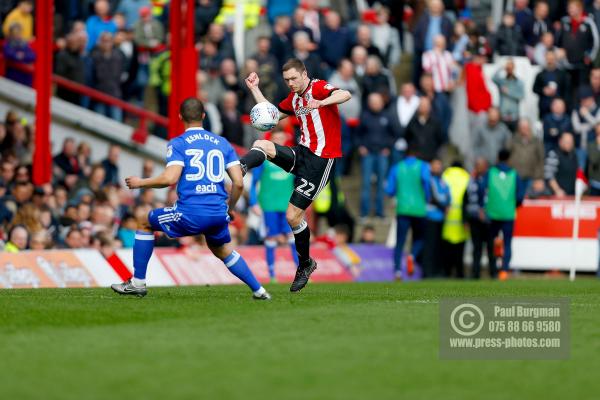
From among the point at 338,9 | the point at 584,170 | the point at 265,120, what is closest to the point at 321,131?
the point at 265,120

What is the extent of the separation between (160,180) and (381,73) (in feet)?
46.0

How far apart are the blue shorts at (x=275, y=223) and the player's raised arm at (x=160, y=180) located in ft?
29.4

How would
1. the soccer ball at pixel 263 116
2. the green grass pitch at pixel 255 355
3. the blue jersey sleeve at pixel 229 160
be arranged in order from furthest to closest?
the soccer ball at pixel 263 116 < the blue jersey sleeve at pixel 229 160 < the green grass pitch at pixel 255 355

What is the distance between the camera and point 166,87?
85.7ft

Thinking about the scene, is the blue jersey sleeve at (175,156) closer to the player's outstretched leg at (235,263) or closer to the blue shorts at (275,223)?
the player's outstretched leg at (235,263)

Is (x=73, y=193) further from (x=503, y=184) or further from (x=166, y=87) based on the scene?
(x=503, y=184)

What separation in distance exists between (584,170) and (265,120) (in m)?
13.0

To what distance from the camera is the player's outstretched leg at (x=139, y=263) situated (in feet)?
43.3

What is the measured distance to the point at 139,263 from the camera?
13.3 metres

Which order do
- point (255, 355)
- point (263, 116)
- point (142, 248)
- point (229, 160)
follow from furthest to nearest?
point (263, 116)
point (142, 248)
point (229, 160)
point (255, 355)

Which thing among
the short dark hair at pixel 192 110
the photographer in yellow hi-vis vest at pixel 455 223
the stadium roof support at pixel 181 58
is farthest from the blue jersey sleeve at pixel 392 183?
the short dark hair at pixel 192 110

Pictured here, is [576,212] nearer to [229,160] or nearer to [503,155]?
[503,155]

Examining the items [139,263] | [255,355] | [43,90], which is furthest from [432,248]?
[255,355]

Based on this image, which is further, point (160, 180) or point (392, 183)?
point (392, 183)
